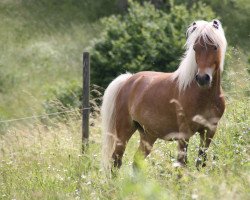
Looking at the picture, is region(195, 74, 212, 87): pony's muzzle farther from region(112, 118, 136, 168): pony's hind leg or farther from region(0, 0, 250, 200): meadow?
region(112, 118, 136, 168): pony's hind leg

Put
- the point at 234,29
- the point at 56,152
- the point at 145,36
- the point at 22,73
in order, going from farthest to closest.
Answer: the point at 234,29 → the point at 22,73 → the point at 145,36 → the point at 56,152

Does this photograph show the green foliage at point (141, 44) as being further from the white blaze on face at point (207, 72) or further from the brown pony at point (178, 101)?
the white blaze on face at point (207, 72)

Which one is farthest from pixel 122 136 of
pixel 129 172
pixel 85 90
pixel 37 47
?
pixel 37 47

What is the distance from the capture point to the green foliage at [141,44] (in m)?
17.9

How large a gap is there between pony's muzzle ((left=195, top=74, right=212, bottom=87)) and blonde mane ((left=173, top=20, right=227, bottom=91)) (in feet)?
1.04

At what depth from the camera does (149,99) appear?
25.0 feet

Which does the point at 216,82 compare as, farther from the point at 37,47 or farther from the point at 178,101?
the point at 37,47

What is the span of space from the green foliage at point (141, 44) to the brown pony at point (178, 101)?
934 centimetres

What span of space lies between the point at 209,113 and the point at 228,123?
98 centimetres

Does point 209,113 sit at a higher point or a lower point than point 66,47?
higher

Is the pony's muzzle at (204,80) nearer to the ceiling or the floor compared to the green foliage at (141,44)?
nearer to the ceiling

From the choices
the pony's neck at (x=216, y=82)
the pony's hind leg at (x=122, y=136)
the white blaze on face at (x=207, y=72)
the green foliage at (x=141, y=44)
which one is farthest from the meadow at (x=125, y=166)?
the green foliage at (x=141, y=44)

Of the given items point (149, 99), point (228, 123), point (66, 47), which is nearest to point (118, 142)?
point (149, 99)

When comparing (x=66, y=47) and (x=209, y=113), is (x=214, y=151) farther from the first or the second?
(x=66, y=47)
